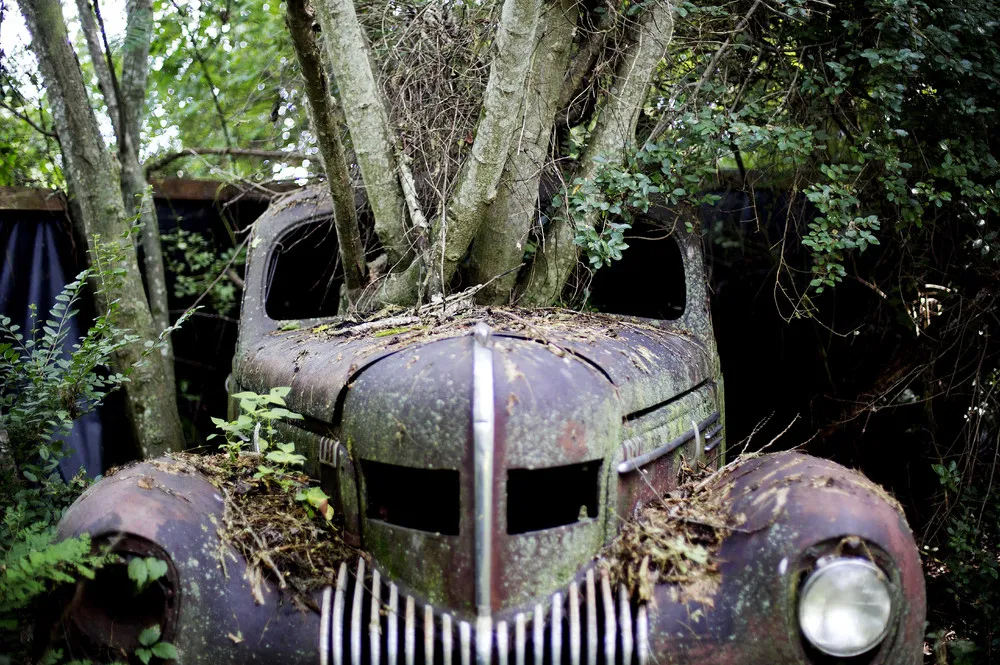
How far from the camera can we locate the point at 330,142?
3.21 meters

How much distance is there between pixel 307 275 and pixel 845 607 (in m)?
3.38

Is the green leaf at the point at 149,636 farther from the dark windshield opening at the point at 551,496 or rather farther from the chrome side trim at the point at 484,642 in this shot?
the dark windshield opening at the point at 551,496

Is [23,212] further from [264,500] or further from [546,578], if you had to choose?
[546,578]

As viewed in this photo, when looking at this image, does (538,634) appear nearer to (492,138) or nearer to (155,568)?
(155,568)

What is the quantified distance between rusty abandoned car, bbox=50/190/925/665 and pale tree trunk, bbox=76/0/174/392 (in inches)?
120

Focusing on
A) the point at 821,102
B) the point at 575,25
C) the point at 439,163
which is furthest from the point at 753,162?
the point at 439,163

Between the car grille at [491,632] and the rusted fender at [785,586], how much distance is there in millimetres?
101

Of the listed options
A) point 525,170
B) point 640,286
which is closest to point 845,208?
point 640,286

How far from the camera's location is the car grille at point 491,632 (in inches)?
75.9

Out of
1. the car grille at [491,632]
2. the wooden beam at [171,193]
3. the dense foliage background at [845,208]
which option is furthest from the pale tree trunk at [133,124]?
the car grille at [491,632]

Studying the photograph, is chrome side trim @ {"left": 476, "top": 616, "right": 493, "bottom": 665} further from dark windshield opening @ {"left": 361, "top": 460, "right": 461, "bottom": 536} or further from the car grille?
dark windshield opening @ {"left": 361, "top": 460, "right": 461, "bottom": 536}

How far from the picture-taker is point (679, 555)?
2.13 meters

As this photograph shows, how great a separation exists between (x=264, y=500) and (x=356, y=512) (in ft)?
1.04

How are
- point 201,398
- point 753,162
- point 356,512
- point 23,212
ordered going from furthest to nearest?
point 201,398 → point 23,212 → point 753,162 → point 356,512
